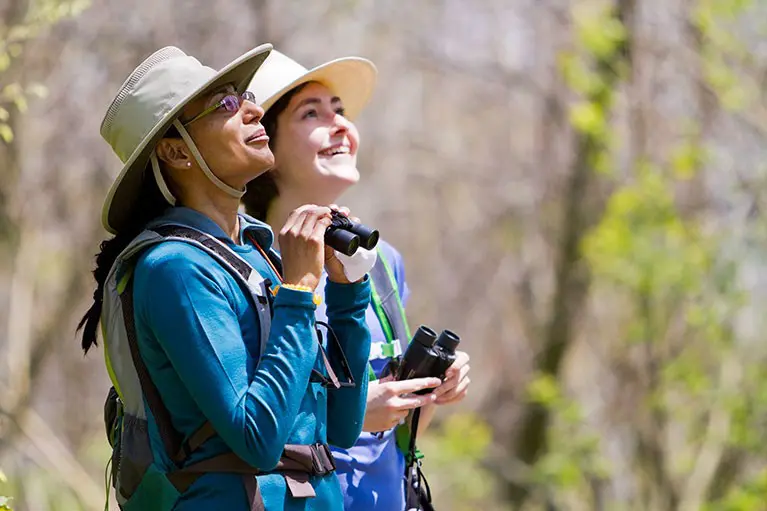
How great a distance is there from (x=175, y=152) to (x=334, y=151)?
3.28 ft

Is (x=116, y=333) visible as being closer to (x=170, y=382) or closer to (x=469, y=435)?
(x=170, y=382)

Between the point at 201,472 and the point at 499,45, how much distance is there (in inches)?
493

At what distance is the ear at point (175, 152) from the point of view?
9.50 feet

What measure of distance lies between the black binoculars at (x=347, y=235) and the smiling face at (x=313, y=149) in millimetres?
915

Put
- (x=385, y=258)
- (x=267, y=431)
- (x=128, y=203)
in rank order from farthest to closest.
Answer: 1. (x=385, y=258)
2. (x=128, y=203)
3. (x=267, y=431)

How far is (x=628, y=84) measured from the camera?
1154 centimetres

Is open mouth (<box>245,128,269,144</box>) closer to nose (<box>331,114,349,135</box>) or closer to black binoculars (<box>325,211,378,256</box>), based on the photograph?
black binoculars (<box>325,211,378,256</box>)

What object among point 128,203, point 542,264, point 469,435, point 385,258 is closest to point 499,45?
point 542,264

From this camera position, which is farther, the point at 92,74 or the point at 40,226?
the point at 40,226

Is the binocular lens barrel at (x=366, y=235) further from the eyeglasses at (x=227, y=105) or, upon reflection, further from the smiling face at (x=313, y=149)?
the smiling face at (x=313, y=149)

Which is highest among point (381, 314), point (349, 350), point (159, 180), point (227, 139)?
point (227, 139)

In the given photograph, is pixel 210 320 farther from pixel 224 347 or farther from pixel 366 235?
pixel 366 235

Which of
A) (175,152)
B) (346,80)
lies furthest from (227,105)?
(346,80)

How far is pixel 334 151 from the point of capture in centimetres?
385
